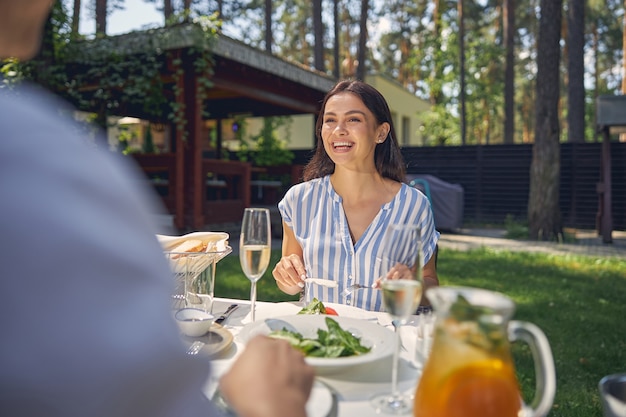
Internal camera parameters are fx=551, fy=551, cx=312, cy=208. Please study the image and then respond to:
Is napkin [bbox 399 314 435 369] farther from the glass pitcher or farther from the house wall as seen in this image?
the house wall

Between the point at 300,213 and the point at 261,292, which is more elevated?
the point at 300,213

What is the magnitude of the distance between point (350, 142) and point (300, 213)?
0.40m

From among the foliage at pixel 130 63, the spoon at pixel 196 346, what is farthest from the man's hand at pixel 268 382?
the foliage at pixel 130 63

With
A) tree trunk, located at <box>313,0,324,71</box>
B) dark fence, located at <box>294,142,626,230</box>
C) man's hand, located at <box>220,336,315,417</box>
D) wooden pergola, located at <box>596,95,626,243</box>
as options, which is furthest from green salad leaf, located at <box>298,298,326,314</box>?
tree trunk, located at <box>313,0,324,71</box>

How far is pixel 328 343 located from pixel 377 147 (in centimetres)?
175

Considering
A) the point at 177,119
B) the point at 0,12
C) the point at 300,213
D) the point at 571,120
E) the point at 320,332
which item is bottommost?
the point at 320,332

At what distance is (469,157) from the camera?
46.8 feet

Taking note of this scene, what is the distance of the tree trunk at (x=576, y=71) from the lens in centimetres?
1495

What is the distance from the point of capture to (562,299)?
17.0ft

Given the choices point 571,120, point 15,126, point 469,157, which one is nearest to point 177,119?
point 15,126

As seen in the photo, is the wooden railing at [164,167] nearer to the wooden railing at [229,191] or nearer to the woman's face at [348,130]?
the wooden railing at [229,191]

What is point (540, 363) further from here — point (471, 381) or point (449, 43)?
point (449, 43)

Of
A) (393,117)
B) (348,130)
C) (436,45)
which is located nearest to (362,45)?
(393,117)

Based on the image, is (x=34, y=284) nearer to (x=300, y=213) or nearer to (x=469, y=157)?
(x=300, y=213)
